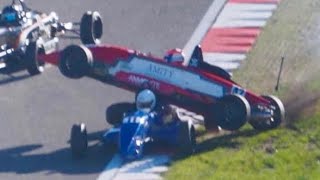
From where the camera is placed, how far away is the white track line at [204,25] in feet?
Answer: 76.2

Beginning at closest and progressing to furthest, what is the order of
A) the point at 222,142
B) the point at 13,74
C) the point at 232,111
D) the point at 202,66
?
1. the point at 232,111
2. the point at 222,142
3. the point at 202,66
4. the point at 13,74

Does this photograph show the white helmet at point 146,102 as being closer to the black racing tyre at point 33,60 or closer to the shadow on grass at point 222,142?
the shadow on grass at point 222,142

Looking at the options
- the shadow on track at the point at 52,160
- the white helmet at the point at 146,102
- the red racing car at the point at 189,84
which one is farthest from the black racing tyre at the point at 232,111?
the shadow on track at the point at 52,160

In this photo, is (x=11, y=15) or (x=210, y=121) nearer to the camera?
(x=210, y=121)

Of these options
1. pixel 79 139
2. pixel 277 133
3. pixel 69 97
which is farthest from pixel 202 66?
pixel 69 97

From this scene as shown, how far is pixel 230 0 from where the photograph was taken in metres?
26.2

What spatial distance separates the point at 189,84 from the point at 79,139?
186cm

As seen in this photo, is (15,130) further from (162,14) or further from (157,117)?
(162,14)

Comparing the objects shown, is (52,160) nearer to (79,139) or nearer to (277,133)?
(79,139)

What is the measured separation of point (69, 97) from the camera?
67.7ft

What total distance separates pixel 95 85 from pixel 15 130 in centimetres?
242

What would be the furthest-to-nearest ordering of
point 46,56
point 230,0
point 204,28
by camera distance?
point 230,0 < point 204,28 < point 46,56

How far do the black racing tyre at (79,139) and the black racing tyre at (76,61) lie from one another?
1.54 meters

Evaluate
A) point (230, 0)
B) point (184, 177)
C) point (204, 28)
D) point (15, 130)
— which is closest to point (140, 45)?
point (204, 28)
